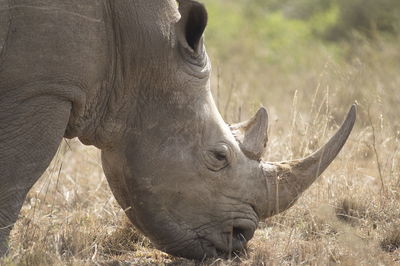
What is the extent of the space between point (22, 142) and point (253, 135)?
5.10ft

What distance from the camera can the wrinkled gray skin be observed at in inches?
193

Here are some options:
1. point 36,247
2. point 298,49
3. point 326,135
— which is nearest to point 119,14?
point 36,247

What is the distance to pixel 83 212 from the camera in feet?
22.5

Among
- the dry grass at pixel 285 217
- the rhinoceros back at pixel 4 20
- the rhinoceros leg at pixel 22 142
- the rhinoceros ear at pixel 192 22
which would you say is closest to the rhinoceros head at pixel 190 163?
the rhinoceros ear at pixel 192 22

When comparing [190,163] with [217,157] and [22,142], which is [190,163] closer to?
[217,157]

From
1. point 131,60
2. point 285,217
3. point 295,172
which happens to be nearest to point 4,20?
point 131,60

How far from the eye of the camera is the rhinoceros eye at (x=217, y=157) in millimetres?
5574

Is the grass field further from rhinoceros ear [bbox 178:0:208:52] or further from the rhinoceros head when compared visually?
rhinoceros ear [bbox 178:0:208:52]

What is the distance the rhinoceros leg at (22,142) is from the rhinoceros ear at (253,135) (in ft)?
4.10

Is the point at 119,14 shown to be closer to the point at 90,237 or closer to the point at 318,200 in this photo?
the point at 90,237

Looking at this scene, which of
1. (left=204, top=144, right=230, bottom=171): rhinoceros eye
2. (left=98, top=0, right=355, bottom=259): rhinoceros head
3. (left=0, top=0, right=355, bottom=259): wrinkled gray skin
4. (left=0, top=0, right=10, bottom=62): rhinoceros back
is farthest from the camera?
(left=204, top=144, right=230, bottom=171): rhinoceros eye

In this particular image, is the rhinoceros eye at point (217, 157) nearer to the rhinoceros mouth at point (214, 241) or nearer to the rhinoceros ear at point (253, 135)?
the rhinoceros ear at point (253, 135)

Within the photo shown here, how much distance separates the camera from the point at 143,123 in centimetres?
541

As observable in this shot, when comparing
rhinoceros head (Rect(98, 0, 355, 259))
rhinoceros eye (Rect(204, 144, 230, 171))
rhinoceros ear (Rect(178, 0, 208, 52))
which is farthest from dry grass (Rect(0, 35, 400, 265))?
rhinoceros ear (Rect(178, 0, 208, 52))
